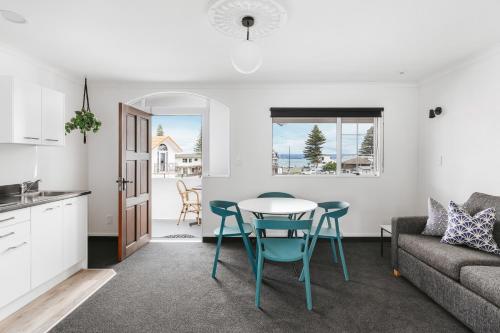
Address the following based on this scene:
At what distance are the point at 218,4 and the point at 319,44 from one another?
4.24ft

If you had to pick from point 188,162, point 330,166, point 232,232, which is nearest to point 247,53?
point 232,232

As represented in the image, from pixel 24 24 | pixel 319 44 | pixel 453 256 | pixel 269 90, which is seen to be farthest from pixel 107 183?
pixel 453 256

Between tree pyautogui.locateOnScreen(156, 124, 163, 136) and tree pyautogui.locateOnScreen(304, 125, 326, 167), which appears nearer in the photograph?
tree pyautogui.locateOnScreen(304, 125, 326, 167)

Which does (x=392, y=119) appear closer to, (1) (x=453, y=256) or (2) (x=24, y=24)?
(1) (x=453, y=256)

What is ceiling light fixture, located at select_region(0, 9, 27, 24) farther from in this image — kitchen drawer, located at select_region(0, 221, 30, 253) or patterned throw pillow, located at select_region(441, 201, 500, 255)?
patterned throw pillow, located at select_region(441, 201, 500, 255)

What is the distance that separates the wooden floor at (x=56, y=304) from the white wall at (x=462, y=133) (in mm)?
4338

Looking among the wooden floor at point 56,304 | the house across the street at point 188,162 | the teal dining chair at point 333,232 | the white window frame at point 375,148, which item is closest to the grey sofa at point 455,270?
the teal dining chair at point 333,232

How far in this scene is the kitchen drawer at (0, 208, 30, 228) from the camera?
221cm

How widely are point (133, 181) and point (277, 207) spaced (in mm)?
2155

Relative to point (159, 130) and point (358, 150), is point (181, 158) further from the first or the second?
point (358, 150)

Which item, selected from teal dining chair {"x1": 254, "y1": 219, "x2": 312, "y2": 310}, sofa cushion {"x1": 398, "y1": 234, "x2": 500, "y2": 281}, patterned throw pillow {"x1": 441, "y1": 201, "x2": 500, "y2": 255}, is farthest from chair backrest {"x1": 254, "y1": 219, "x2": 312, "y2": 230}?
patterned throw pillow {"x1": 441, "y1": 201, "x2": 500, "y2": 255}

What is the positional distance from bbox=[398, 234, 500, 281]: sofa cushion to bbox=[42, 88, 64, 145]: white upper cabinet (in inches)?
162

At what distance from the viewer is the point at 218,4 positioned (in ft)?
6.65

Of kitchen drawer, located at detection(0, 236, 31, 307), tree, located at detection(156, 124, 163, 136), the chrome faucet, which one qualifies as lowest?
kitchen drawer, located at detection(0, 236, 31, 307)
